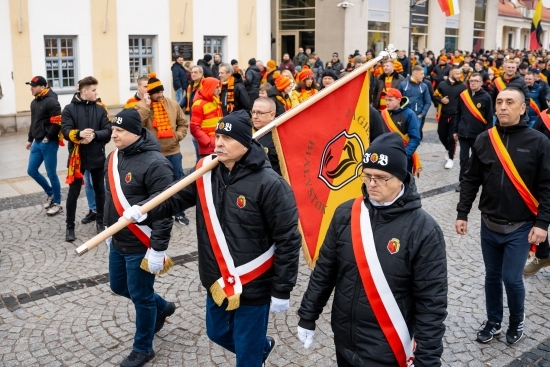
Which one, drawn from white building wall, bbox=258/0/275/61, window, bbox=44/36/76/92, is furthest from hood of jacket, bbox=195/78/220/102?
white building wall, bbox=258/0/275/61

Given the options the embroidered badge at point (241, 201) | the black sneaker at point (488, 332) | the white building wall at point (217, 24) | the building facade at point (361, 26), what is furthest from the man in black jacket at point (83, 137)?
the building facade at point (361, 26)

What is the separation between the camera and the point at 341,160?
600cm

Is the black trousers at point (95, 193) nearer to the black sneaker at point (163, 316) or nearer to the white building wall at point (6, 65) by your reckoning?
the black sneaker at point (163, 316)

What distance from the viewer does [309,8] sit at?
30016 millimetres

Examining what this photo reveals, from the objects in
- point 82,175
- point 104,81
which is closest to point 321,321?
point 82,175

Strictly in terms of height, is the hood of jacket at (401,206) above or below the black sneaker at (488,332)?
above

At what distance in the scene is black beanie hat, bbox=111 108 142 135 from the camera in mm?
4703

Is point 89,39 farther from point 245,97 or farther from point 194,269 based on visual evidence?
point 194,269

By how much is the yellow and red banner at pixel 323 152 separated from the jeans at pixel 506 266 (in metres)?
1.43

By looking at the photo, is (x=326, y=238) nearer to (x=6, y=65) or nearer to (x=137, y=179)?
(x=137, y=179)

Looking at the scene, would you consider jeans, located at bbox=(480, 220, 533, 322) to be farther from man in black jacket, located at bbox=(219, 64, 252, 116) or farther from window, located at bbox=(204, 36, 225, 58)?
window, located at bbox=(204, 36, 225, 58)

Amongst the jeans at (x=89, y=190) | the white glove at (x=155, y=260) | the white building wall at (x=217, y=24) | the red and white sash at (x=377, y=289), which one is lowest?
the jeans at (x=89, y=190)

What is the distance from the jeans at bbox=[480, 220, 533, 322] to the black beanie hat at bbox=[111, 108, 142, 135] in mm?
2934

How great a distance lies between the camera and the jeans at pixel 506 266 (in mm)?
4949
